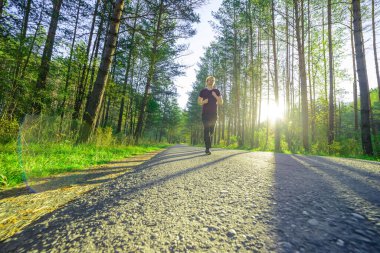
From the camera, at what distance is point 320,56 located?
51.3 ft

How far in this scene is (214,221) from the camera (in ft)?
3.49

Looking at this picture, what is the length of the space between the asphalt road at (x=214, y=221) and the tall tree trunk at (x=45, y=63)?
20.5ft

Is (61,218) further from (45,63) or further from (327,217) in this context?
(45,63)

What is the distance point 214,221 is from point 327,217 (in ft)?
2.30

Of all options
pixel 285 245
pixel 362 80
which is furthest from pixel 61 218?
pixel 362 80

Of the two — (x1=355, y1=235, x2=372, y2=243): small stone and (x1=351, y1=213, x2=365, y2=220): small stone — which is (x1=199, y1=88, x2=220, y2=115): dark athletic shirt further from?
(x1=355, y1=235, x2=372, y2=243): small stone

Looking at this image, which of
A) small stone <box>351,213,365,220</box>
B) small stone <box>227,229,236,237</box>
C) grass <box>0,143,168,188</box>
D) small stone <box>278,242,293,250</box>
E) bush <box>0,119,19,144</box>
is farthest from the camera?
bush <box>0,119,19,144</box>

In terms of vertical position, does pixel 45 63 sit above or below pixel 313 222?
above

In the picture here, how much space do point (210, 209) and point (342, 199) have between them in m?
1.10

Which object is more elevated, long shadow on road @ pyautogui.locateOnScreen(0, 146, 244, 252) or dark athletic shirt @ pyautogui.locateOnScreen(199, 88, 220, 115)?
dark athletic shirt @ pyautogui.locateOnScreen(199, 88, 220, 115)

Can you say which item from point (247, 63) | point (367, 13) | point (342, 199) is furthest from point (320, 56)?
point (342, 199)

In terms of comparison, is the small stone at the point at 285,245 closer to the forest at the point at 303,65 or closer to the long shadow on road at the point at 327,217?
the long shadow on road at the point at 327,217

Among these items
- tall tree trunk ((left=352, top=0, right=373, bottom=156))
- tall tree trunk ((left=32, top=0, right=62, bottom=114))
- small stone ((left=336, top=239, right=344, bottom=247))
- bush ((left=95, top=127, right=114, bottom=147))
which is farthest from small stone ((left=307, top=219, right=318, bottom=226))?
tall tree trunk ((left=352, top=0, right=373, bottom=156))

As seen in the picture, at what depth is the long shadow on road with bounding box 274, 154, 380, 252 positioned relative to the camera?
0.78m
